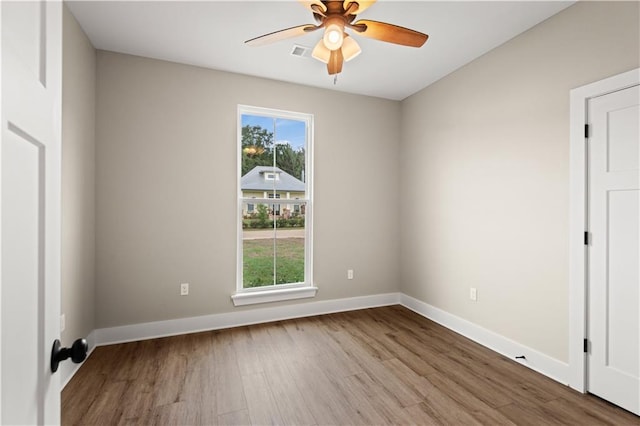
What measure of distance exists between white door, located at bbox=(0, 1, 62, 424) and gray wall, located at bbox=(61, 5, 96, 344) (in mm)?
1772

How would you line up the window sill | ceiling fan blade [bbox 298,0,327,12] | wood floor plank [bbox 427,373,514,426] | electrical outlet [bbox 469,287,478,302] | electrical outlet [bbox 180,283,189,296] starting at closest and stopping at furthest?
1. ceiling fan blade [bbox 298,0,327,12]
2. wood floor plank [bbox 427,373,514,426]
3. electrical outlet [bbox 469,287,478,302]
4. electrical outlet [bbox 180,283,189,296]
5. the window sill

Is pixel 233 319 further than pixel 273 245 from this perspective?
No

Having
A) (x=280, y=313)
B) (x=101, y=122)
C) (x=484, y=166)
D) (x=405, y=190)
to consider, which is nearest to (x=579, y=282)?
(x=484, y=166)

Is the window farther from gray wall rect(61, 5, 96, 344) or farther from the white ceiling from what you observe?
gray wall rect(61, 5, 96, 344)

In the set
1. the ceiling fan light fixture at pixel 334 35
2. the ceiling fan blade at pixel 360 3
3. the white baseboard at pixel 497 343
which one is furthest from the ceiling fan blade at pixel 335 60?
the white baseboard at pixel 497 343

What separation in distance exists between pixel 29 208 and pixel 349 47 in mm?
2071

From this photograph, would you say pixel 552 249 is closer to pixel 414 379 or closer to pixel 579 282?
pixel 579 282

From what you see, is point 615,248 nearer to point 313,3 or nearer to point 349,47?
point 349,47

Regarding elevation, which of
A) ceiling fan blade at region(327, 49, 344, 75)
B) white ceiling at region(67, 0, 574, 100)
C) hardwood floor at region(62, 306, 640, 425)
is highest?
white ceiling at region(67, 0, 574, 100)

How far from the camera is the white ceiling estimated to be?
228cm

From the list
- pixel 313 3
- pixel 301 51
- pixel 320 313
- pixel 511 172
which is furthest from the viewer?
pixel 320 313

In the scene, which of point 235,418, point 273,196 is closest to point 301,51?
point 273,196

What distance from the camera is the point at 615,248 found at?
2.05m

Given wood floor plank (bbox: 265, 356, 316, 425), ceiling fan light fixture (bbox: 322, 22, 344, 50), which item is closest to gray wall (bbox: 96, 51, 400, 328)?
wood floor plank (bbox: 265, 356, 316, 425)
